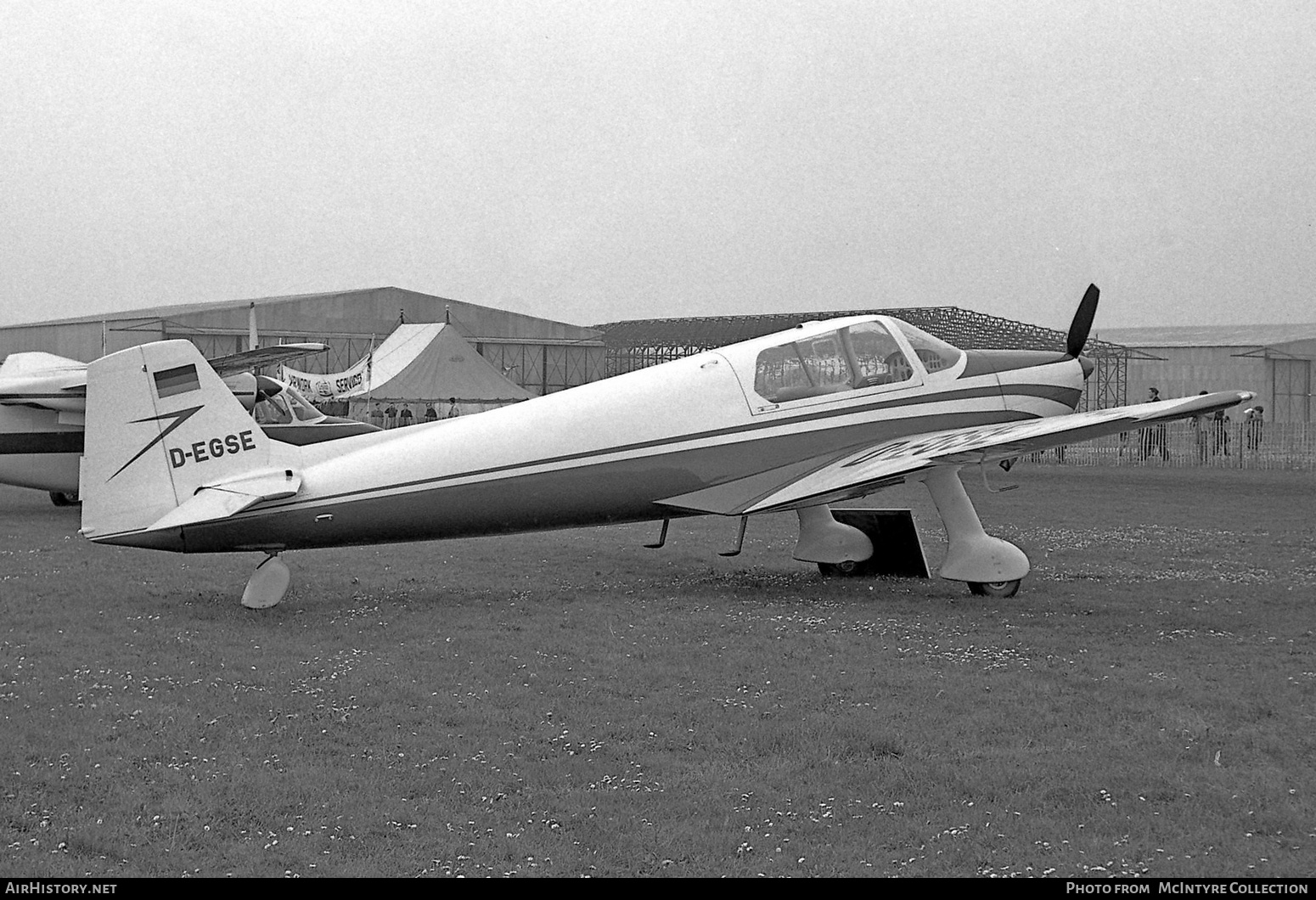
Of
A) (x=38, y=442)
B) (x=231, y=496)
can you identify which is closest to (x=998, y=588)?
(x=231, y=496)

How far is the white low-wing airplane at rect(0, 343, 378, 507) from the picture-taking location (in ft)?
58.3

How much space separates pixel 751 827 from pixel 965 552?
19.5 ft

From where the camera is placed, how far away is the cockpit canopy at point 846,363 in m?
10.5

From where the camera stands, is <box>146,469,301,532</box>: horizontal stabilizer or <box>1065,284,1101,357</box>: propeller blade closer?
<box>146,469,301,532</box>: horizontal stabilizer

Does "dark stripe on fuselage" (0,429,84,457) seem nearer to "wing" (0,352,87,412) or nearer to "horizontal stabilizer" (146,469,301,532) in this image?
"wing" (0,352,87,412)

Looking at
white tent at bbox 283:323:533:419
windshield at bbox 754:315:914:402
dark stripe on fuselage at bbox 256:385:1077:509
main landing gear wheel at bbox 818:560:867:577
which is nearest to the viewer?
dark stripe on fuselage at bbox 256:385:1077:509

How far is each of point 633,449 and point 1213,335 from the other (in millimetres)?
53873

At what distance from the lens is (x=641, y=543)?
47.4ft

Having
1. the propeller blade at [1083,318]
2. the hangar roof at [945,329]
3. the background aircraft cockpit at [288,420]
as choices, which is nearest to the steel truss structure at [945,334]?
the hangar roof at [945,329]

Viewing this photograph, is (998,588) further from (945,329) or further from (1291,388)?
(1291,388)

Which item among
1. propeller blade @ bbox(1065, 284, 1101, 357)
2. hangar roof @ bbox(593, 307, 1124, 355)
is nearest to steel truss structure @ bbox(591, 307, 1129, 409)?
hangar roof @ bbox(593, 307, 1124, 355)

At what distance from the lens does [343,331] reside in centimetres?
5409

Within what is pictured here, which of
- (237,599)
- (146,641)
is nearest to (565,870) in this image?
(146,641)

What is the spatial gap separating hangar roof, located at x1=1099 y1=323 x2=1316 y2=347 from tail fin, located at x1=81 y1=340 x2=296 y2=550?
48651 mm
